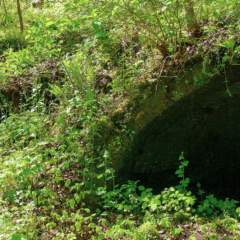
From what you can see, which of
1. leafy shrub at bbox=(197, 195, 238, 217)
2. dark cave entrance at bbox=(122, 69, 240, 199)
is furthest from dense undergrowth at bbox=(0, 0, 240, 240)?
dark cave entrance at bbox=(122, 69, 240, 199)

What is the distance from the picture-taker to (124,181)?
5.49 m

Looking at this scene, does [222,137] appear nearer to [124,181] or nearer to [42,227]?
[124,181]

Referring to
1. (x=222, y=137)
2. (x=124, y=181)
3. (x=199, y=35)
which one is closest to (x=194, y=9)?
(x=199, y=35)

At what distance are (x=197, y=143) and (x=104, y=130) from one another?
47.0 inches

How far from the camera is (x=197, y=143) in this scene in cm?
587

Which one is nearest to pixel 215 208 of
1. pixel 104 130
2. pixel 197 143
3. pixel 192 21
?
pixel 197 143

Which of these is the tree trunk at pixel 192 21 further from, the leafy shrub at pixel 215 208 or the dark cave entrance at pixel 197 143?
the leafy shrub at pixel 215 208

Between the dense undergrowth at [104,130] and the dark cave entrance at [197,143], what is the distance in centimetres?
25

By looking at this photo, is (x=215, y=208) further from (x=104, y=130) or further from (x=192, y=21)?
(x=192, y=21)

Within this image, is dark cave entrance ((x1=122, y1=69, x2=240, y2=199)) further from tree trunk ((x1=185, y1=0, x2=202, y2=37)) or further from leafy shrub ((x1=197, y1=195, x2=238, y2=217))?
leafy shrub ((x1=197, y1=195, x2=238, y2=217))

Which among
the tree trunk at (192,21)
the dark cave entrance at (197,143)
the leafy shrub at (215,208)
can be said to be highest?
the tree trunk at (192,21)

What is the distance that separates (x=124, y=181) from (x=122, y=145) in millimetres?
424

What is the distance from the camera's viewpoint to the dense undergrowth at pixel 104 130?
4531mm

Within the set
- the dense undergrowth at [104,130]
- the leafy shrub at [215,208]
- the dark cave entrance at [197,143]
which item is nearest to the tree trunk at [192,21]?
the dense undergrowth at [104,130]
